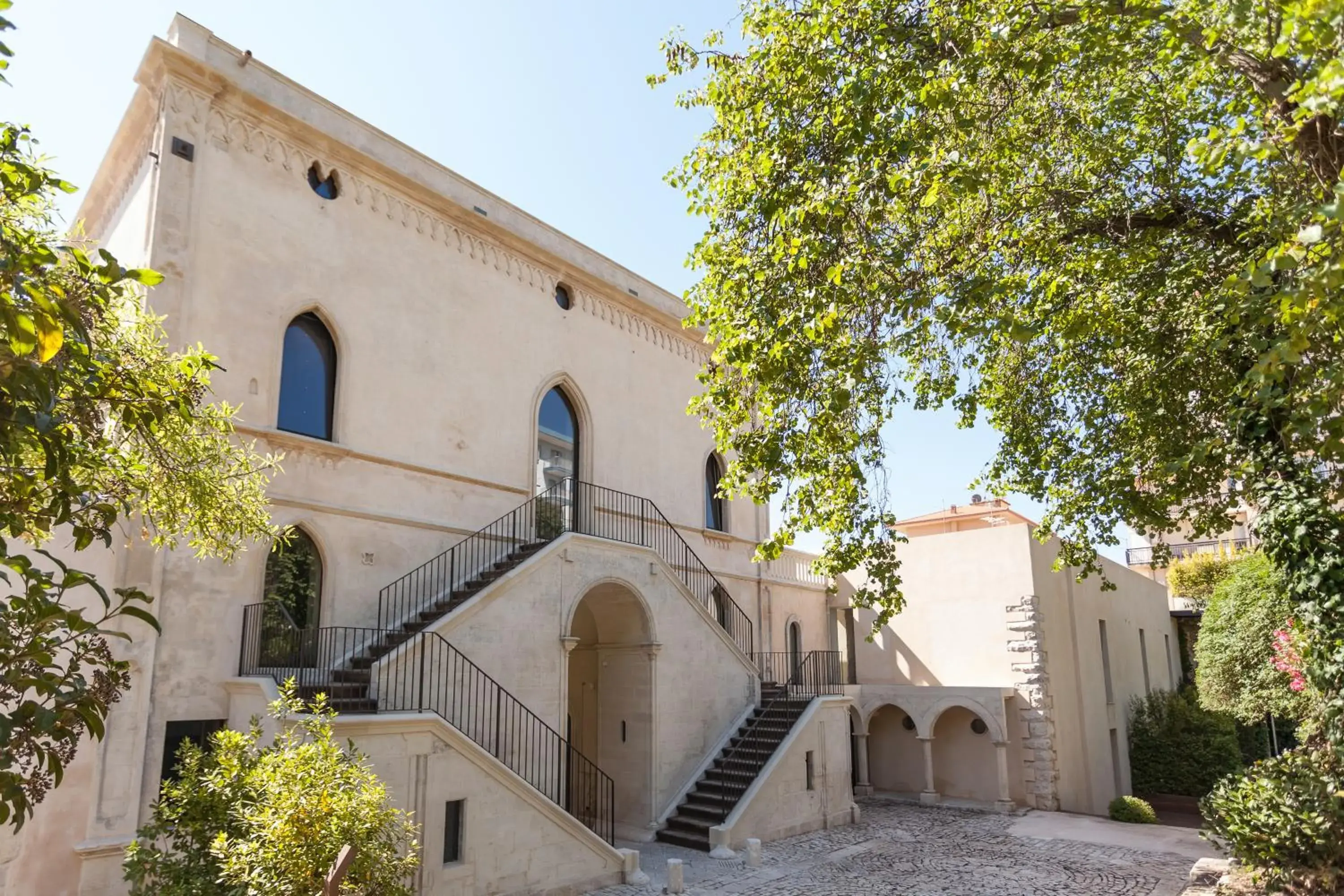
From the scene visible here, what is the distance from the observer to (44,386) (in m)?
3.46

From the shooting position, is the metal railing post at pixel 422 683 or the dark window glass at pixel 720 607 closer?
the metal railing post at pixel 422 683

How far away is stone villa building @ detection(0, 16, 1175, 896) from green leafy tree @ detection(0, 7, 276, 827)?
3.51 meters

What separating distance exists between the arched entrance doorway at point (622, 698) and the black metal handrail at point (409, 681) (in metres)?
1.12

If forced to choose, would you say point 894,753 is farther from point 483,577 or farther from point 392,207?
point 392,207

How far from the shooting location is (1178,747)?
78.7ft

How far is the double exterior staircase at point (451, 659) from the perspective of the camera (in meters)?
11.1

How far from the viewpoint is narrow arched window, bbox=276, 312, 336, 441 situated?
12.5 m

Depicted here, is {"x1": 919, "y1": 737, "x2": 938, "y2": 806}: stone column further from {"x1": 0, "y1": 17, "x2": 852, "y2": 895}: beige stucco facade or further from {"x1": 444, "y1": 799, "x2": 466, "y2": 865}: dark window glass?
{"x1": 444, "y1": 799, "x2": 466, "y2": 865}: dark window glass

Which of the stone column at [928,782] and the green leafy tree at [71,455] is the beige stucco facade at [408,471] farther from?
the stone column at [928,782]

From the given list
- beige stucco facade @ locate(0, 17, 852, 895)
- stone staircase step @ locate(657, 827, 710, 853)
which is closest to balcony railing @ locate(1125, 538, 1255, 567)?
beige stucco facade @ locate(0, 17, 852, 895)

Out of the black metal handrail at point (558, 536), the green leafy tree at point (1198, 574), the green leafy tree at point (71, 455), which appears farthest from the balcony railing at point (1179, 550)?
the green leafy tree at point (71, 455)

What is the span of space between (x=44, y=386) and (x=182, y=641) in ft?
26.7

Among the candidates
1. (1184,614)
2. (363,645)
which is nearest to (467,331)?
(363,645)

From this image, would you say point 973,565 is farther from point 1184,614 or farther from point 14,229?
point 14,229
